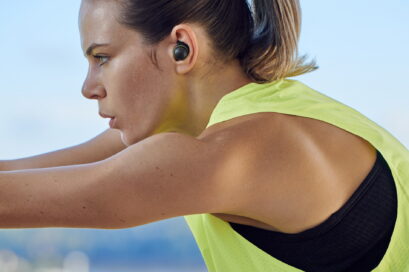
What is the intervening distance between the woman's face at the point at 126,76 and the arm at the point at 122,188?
0.23m

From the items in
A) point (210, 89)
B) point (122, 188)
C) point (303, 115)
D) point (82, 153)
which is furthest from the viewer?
point (82, 153)

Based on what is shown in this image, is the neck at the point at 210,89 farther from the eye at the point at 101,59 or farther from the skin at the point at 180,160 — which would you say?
the eye at the point at 101,59

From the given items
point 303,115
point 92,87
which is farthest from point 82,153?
point 303,115

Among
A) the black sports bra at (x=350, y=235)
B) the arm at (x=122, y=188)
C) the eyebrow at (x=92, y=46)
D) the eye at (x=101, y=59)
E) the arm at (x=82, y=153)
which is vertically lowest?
the black sports bra at (x=350, y=235)

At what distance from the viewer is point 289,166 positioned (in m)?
0.93

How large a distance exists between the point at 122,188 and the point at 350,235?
35 centimetres

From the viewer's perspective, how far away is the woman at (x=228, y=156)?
0.87 metres

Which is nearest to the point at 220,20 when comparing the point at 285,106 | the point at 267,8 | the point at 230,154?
the point at 267,8

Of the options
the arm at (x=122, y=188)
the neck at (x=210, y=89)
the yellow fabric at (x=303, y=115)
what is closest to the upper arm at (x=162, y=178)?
the arm at (x=122, y=188)

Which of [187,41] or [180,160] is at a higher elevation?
[187,41]

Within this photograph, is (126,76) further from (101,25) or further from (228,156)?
(228,156)

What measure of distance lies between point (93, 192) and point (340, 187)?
36cm

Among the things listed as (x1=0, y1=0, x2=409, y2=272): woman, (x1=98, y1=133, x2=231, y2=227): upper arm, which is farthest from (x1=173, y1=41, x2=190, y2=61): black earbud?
(x1=98, y1=133, x2=231, y2=227): upper arm

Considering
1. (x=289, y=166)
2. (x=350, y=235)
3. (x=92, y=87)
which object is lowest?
(x=350, y=235)
